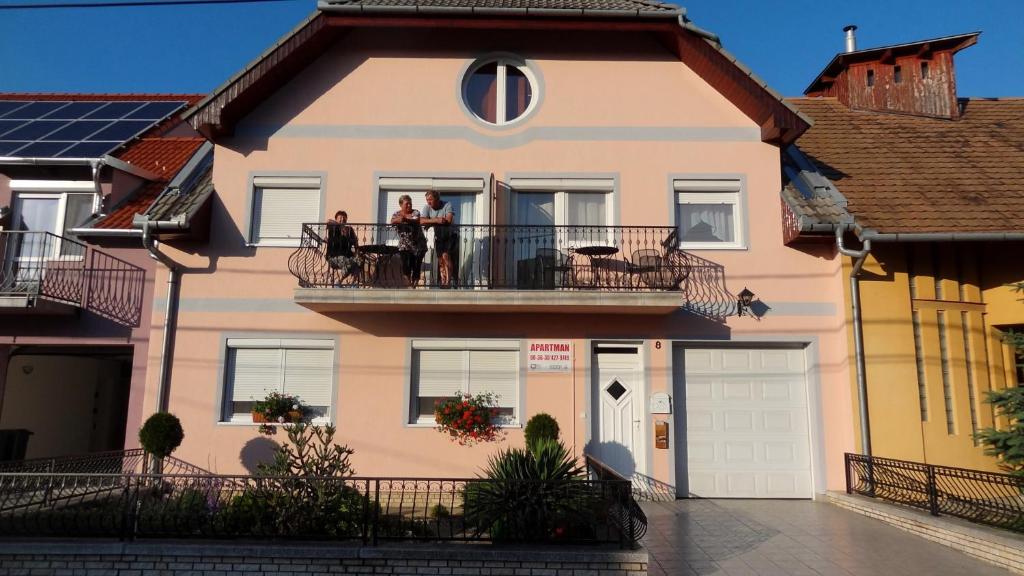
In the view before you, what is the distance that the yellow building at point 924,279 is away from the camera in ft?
32.1

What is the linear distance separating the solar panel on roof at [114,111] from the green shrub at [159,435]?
25.4 ft

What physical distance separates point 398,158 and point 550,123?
8.33 ft

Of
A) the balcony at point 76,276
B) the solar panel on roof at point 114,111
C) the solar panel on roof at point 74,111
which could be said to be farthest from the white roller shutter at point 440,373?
the solar panel on roof at point 74,111

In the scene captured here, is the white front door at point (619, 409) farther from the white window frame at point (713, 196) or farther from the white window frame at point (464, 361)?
the white window frame at point (713, 196)

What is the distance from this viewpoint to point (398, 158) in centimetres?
1088

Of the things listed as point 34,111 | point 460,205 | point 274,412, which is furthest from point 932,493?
point 34,111

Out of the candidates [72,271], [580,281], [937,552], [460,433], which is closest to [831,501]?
[937,552]

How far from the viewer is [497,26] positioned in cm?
1061

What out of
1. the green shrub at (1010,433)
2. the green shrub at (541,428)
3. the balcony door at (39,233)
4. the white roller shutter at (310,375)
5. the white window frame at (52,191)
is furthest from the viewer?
the white window frame at (52,191)

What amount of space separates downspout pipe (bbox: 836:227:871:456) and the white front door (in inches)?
123

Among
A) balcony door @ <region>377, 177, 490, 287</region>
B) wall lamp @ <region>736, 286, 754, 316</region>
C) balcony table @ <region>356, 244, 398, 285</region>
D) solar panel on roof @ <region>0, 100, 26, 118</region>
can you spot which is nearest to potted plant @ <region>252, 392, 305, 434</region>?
balcony table @ <region>356, 244, 398, 285</region>

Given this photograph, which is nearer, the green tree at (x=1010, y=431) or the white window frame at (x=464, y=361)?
the green tree at (x=1010, y=431)

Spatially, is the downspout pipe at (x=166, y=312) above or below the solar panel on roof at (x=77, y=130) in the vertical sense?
below

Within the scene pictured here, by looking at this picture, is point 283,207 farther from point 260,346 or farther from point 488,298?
point 488,298
